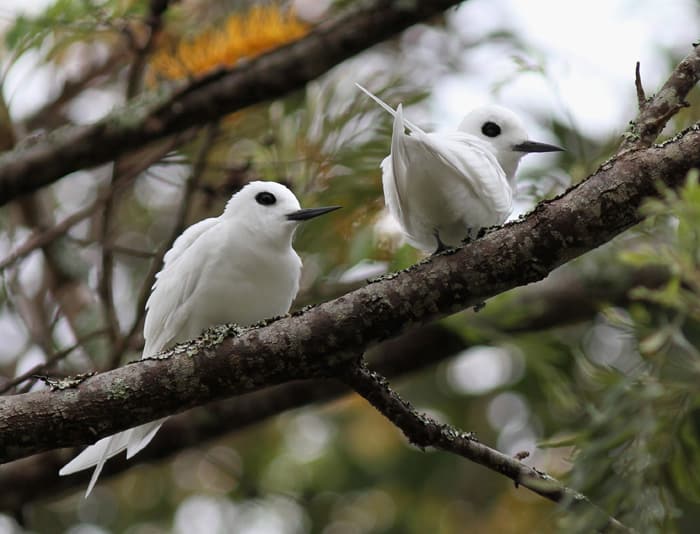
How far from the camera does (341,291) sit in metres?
5.30

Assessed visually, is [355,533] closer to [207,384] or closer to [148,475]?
[148,475]

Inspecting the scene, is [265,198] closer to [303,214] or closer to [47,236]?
[303,214]

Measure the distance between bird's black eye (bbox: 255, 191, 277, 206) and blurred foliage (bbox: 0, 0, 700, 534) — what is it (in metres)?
0.57

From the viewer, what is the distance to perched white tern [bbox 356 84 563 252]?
3855 millimetres

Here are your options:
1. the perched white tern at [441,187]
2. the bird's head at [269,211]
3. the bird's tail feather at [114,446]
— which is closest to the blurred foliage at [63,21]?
the bird's head at [269,211]

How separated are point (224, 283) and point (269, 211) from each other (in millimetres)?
413

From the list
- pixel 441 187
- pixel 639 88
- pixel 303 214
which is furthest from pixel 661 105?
pixel 303 214

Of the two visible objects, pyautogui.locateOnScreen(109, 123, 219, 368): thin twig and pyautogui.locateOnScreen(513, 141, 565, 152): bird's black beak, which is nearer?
pyautogui.locateOnScreen(513, 141, 565, 152): bird's black beak

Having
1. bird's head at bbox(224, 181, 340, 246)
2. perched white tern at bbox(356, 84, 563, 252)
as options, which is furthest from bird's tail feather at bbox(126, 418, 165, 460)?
perched white tern at bbox(356, 84, 563, 252)

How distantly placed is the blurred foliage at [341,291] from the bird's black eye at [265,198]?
57 centimetres

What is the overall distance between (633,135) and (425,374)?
5.14m

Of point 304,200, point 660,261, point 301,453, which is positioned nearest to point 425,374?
point 301,453

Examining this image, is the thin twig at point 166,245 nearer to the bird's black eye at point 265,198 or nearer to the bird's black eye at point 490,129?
the bird's black eye at point 265,198

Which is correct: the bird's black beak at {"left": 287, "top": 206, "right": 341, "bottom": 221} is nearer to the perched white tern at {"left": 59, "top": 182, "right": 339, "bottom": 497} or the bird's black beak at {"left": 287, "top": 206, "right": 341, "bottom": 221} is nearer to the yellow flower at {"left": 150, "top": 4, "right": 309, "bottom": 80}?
the perched white tern at {"left": 59, "top": 182, "right": 339, "bottom": 497}
